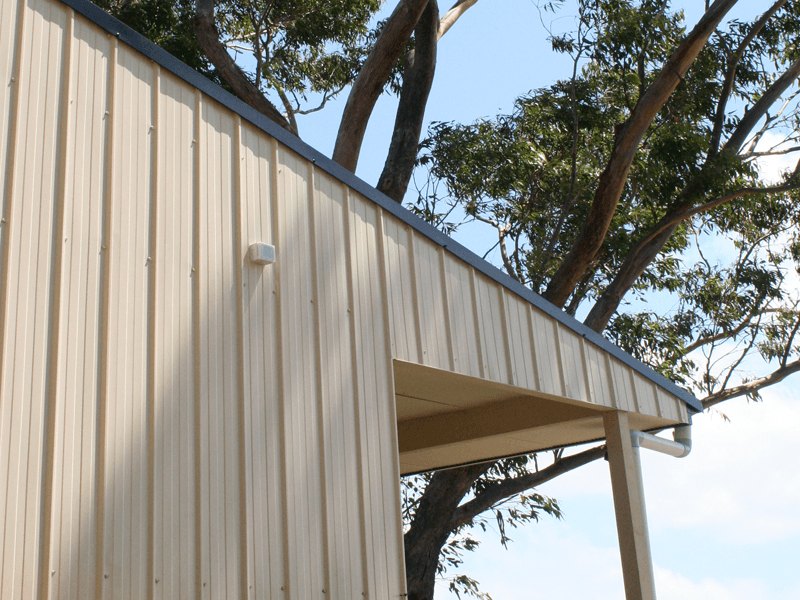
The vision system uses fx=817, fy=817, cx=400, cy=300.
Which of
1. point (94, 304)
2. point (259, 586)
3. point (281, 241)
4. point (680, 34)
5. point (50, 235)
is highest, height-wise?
Result: point (680, 34)

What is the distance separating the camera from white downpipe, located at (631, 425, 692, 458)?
5746 mm

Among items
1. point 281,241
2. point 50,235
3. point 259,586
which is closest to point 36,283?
point 50,235

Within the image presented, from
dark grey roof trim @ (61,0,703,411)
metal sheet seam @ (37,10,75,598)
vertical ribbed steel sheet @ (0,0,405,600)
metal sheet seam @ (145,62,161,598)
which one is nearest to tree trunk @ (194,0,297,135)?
dark grey roof trim @ (61,0,703,411)

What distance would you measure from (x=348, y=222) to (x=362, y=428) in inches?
39.2

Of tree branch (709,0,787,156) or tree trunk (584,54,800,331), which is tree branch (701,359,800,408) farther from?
tree branch (709,0,787,156)

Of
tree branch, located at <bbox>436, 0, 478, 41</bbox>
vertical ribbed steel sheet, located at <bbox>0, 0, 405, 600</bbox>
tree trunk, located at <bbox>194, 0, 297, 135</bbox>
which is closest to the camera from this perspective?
vertical ribbed steel sheet, located at <bbox>0, 0, 405, 600</bbox>

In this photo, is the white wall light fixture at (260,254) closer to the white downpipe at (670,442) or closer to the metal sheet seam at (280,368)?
the metal sheet seam at (280,368)

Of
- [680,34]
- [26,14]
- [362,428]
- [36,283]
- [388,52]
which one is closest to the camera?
[36,283]

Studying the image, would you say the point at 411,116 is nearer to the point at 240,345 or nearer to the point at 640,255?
the point at 640,255

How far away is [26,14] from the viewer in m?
A: 2.84

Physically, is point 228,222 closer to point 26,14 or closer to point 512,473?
point 26,14

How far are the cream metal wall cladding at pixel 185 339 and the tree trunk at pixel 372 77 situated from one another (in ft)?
15.9

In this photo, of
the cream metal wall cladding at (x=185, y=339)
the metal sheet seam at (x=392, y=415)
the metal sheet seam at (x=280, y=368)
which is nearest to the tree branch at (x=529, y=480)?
the cream metal wall cladding at (x=185, y=339)

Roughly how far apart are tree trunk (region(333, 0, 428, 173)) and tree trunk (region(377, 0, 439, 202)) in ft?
3.12
